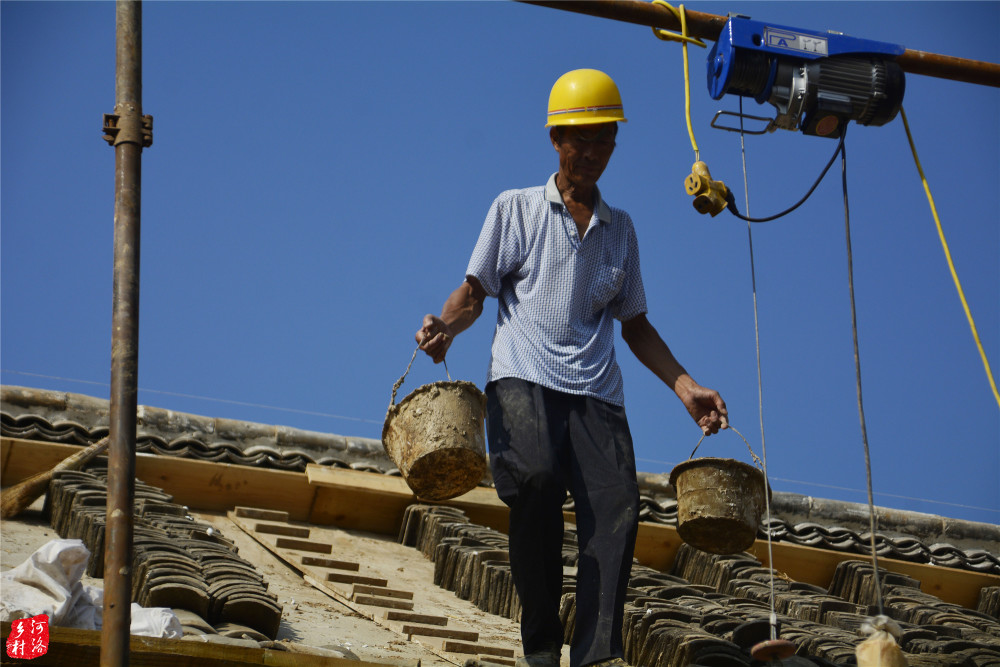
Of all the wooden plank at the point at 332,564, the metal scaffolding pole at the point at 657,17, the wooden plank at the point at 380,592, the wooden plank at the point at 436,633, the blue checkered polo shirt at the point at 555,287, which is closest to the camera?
the blue checkered polo shirt at the point at 555,287

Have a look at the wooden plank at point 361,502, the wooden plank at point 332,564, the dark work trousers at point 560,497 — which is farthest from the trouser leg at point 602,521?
the wooden plank at point 361,502

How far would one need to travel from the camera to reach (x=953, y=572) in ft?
30.4

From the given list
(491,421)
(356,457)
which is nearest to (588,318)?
(491,421)

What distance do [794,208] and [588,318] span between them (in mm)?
1161

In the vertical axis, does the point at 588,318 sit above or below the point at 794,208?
below

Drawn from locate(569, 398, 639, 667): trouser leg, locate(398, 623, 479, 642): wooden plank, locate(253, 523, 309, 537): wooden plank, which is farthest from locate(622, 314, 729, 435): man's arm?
locate(253, 523, 309, 537): wooden plank

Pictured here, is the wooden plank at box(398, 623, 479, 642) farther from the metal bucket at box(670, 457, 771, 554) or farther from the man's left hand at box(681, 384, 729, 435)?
the man's left hand at box(681, 384, 729, 435)

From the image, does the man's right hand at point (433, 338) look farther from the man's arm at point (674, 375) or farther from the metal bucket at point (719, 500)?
the metal bucket at point (719, 500)

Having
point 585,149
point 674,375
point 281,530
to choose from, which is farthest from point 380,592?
point 585,149

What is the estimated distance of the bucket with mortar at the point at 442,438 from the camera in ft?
15.4

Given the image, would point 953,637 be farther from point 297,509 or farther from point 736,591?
point 297,509

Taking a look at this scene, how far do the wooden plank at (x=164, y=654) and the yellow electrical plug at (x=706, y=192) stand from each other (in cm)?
224

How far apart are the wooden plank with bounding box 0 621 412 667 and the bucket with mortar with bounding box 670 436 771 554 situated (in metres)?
1.60

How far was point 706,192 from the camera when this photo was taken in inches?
198
